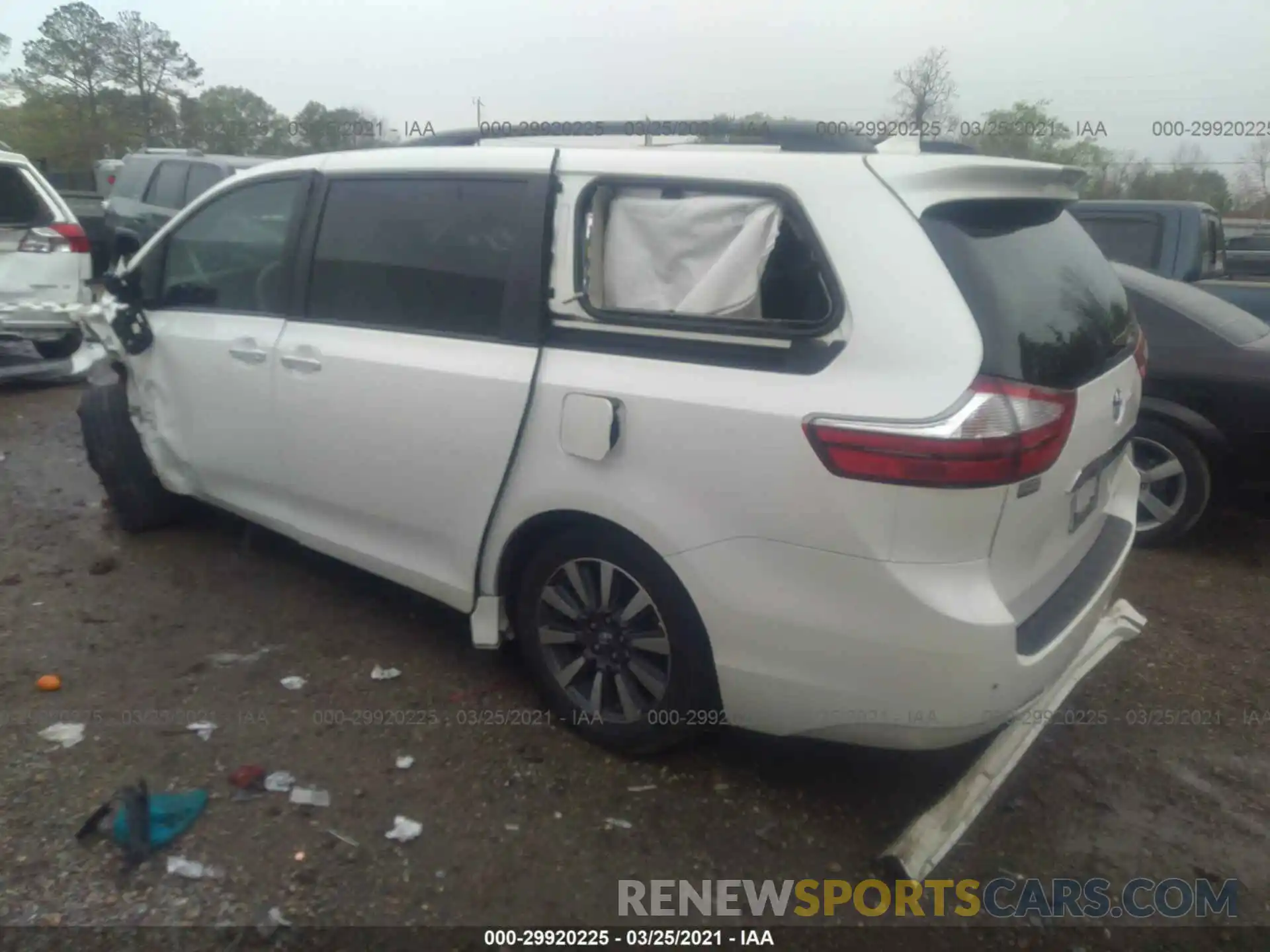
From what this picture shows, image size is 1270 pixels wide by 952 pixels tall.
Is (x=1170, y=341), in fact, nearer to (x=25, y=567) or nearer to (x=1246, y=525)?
(x=1246, y=525)

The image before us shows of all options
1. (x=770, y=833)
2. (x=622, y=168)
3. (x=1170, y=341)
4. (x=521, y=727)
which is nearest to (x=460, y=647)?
(x=521, y=727)

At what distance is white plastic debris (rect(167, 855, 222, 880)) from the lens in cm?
261

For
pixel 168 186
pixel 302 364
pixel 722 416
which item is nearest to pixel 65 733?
pixel 302 364

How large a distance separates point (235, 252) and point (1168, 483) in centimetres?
441

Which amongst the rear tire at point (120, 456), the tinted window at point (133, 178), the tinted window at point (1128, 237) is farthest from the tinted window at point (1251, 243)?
the tinted window at point (133, 178)

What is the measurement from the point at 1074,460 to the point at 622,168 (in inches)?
58.7

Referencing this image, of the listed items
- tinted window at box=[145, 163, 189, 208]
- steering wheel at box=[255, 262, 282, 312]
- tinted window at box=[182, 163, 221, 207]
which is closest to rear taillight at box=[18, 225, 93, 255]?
tinted window at box=[182, 163, 221, 207]

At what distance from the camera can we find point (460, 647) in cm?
389

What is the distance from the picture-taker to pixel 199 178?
11.3m

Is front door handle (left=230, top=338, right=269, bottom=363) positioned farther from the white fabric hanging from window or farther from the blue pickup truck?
the blue pickup truck

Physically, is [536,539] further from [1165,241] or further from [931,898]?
[1165,241]

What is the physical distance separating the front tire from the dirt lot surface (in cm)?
16

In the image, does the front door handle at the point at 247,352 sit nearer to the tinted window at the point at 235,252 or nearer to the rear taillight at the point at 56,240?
the tinted window at the point at 235,252

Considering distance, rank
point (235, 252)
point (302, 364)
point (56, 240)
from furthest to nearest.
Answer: point (56, 240) → point (235, 252) → point (302, 364)
